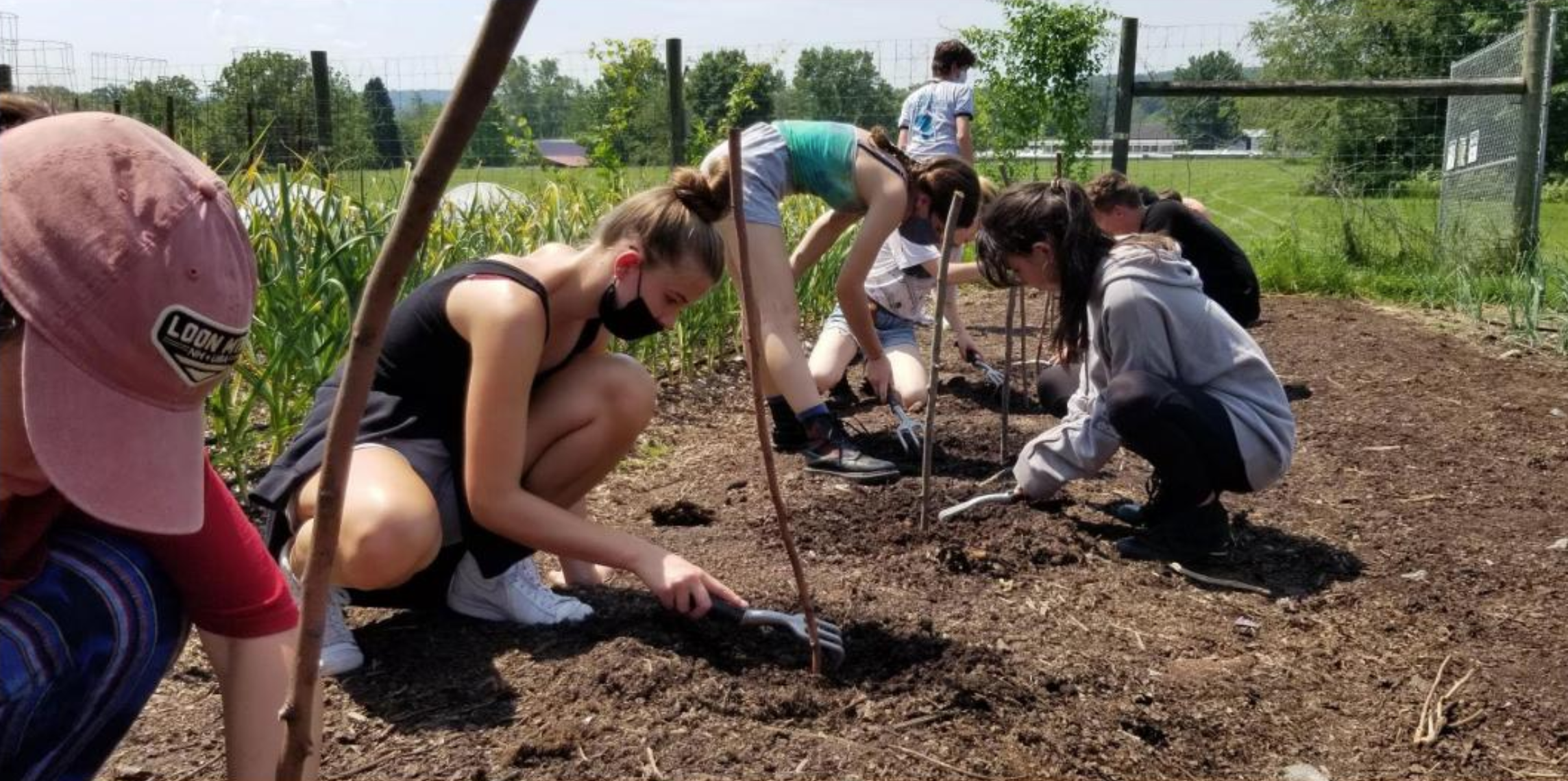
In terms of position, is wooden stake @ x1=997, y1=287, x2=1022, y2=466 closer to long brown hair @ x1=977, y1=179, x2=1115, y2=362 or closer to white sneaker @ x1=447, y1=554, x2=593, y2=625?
long brown hair @ x1=977, y1=179, x2=1115, y2=362

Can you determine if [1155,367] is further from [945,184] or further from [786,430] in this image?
[786,430]

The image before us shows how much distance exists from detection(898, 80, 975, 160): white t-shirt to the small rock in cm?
477

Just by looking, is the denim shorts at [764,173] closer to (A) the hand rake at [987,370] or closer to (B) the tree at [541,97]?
(A) the hand rake at [987,370]

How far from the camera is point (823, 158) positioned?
3.82 m

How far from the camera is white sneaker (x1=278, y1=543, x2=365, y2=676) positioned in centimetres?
224

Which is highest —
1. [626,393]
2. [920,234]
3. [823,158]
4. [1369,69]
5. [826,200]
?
[1369,69]

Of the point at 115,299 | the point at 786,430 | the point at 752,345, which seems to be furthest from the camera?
the point at 786,430

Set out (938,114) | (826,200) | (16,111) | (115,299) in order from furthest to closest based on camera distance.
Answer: (938,114), (826,200), (16,111), (115,299)

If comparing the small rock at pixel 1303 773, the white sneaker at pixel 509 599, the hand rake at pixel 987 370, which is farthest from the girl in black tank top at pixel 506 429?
the hand rake at pixel 987 370

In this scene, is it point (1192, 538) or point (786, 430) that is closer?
point (1192, 538)

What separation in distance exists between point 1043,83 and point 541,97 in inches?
141

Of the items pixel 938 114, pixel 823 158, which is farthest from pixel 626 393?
pixel 938 114

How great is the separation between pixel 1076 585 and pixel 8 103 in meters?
2.26

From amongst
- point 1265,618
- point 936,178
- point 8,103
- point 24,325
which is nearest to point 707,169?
point 936,178
